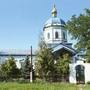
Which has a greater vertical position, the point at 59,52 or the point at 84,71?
the point at 59,52

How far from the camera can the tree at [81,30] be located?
41.5m

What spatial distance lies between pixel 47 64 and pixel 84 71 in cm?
555

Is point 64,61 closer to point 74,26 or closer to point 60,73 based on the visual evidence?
point 60,73

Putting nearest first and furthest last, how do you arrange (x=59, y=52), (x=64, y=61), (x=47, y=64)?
(x=47, y=64) < (x=64, y=61) < (x=59, y=52)

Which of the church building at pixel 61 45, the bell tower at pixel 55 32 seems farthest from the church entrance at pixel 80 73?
the bell tower at pixel 55 32

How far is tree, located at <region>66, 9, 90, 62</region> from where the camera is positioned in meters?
41.5

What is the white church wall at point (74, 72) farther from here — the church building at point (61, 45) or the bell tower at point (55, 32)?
the bell tower at point (55, 32)

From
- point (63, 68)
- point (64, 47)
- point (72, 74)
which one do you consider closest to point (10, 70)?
point (63, 68)

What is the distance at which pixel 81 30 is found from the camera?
4138cm

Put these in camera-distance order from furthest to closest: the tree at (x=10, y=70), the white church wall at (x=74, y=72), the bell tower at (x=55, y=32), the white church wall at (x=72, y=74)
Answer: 1. the bell tower at (x=55, y=32)
2. the tree at (x=10, y=70)
3. the white church wall at (x=72, y=74)
4. the white church wall at (x=74, y=72)

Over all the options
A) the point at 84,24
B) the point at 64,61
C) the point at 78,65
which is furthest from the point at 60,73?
the point at 84,24

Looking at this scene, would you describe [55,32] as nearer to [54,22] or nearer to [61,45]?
[54,22]

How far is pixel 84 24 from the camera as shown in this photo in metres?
41.8

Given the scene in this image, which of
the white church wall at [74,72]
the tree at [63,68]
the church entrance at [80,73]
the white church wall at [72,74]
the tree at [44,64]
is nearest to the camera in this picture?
the white church wall at [74,72]
